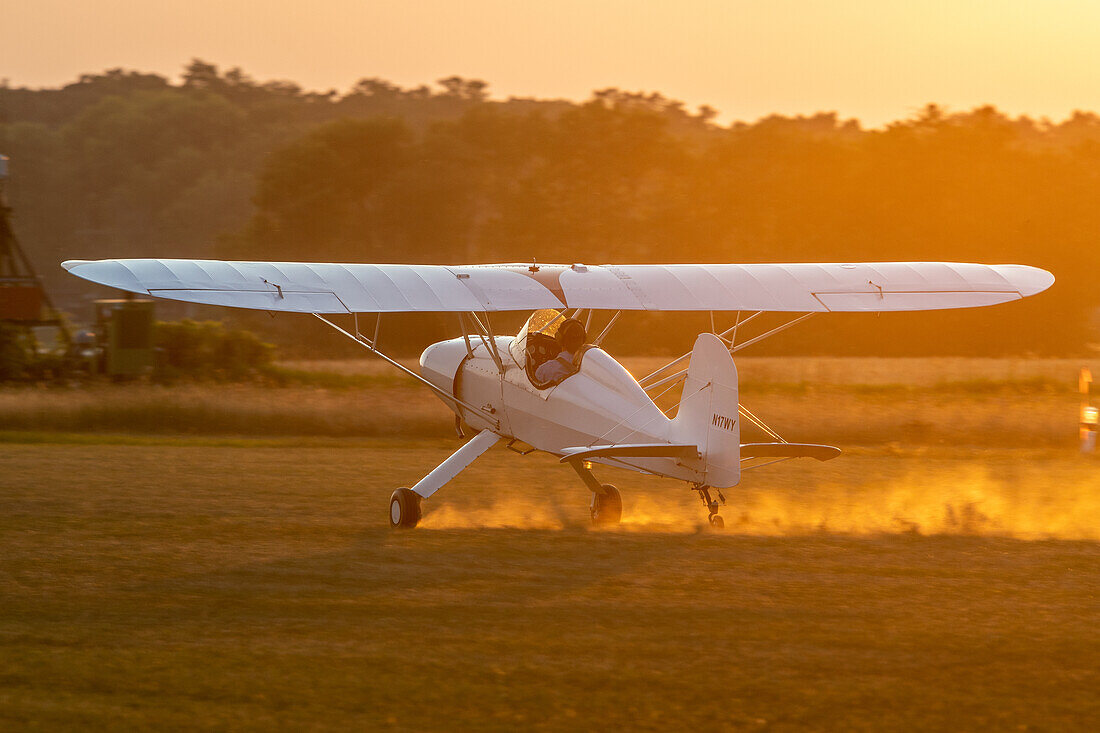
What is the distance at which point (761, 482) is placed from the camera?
44.7 ft

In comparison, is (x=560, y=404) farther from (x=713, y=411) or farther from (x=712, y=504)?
(x=713, y=411)

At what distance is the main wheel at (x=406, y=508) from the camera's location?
34.5 feet

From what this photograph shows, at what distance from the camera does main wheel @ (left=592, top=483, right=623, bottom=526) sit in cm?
1103

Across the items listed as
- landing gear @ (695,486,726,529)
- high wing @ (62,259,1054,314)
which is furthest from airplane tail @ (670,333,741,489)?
high wing @ (62,259,1054,314)

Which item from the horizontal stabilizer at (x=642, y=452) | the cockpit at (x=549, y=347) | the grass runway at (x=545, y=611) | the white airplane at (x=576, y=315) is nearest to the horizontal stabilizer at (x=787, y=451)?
the white airplane at (x=576, y=315)

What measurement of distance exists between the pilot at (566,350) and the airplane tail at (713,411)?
1.38 m

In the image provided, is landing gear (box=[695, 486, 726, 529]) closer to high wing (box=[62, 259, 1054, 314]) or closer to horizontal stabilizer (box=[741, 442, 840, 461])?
horizontal stabilizer (box=[741, 442, 840, 461])

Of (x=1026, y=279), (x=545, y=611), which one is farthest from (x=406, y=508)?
(x=1026, y=279)

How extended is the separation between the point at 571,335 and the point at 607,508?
5.50 ft

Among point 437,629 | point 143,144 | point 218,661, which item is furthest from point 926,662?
point 143,144

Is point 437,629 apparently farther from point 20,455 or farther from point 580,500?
point 20,455

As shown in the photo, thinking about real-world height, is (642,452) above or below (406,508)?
above

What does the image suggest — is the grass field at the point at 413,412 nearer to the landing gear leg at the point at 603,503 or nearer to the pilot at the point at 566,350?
the landing gear leg at the point at 603,503

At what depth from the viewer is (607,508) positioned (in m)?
11.1
